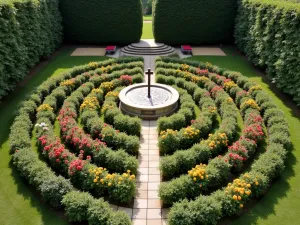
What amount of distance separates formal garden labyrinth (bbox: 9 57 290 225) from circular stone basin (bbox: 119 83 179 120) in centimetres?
69

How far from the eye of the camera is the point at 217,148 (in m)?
12.2

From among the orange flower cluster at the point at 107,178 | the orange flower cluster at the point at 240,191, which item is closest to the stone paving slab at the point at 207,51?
the orange flower cluster at the point at 240,191

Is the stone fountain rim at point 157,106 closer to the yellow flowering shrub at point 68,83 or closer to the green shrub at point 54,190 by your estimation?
the yellow flowering shrub at point 68,83

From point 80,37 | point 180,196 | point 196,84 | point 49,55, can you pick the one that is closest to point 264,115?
point 196,84

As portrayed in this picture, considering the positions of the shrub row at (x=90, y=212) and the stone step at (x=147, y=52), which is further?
the stone step at (x=147, y=52)

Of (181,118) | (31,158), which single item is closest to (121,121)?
(181,118)

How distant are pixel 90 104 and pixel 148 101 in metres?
3.41

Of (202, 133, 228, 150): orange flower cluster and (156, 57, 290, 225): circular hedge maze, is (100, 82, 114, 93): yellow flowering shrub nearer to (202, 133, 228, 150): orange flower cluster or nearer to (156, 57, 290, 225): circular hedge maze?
(156, 57, 290, 225): circular hedge maze

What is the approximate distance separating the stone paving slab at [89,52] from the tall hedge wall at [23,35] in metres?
2.16

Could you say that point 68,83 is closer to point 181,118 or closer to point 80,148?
point 80,148

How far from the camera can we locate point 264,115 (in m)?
14.7

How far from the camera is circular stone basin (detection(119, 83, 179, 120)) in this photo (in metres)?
15.6

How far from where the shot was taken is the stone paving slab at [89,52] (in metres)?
27.6

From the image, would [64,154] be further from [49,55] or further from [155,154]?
[49,55]
